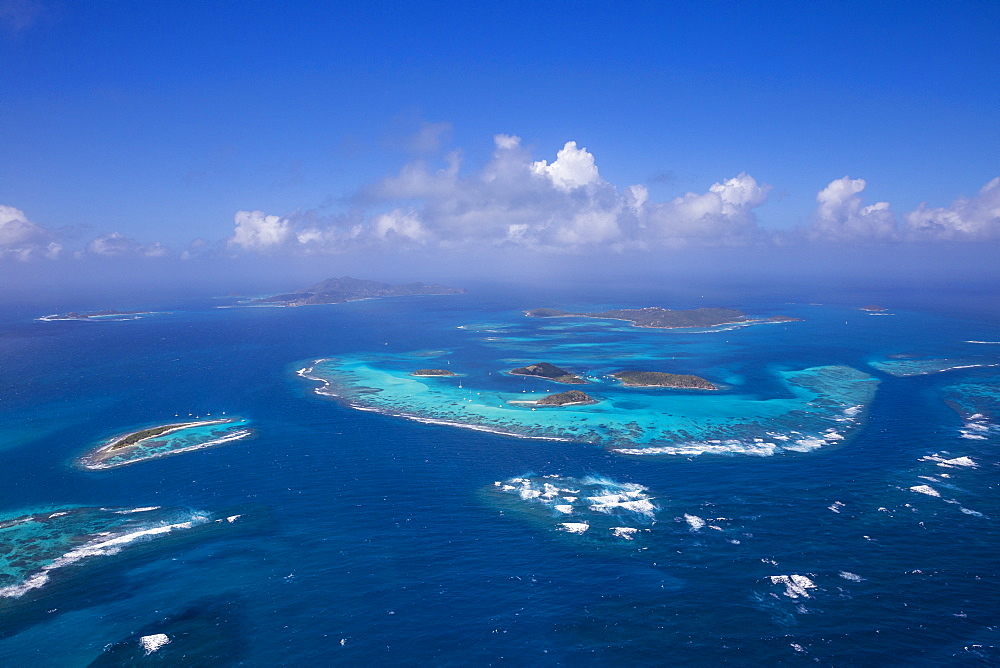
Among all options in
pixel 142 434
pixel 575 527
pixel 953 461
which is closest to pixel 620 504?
pixel 575 527

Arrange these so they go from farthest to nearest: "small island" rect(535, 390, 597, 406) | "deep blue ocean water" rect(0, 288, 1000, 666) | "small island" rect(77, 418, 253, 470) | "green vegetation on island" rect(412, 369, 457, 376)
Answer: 1. "green vegetation on island" rect(412, 369, 457, 376)
2. "small island" rect(535, 390, 597, 406)
3. "small island" rect(77, 418, 253, 470)
4. "deep blue ocean water" rect(0, 288, 1000, 666)

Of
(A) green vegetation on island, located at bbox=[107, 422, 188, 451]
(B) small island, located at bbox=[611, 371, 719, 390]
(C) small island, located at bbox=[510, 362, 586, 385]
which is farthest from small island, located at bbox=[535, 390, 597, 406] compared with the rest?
(A) green vegetation on island, located at bbox=[107, 422, 188, 451]

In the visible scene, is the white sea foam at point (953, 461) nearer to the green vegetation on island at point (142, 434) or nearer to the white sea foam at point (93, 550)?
the white sea foam at point (93, 550)

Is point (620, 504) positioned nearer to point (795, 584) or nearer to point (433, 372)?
point (795, 584)

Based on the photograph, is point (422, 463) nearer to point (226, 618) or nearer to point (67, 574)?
point (226, 618)

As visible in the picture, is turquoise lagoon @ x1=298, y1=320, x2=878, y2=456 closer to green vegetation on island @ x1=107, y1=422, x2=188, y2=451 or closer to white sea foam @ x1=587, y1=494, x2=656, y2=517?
white sea foam @ x1=587, y1=494, x2=656, y2=517

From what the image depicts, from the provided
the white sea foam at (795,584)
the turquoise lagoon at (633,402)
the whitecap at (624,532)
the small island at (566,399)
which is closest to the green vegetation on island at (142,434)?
the turquoise lagoon at (633,402)
